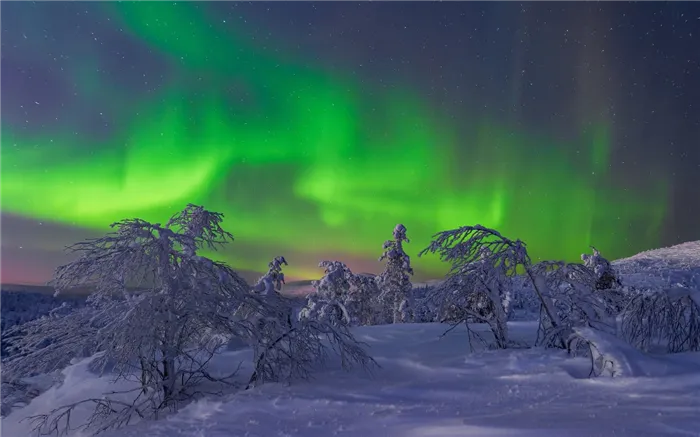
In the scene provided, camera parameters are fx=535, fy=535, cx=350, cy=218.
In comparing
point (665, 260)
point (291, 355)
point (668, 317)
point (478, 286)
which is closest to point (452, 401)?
point (291, 355)

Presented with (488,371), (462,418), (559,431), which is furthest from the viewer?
(488,371)

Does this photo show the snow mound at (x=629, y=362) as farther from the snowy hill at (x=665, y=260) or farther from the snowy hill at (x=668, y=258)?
the snowy hill at (x=668, y=258)

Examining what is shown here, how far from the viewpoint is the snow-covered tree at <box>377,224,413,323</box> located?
33.4 meters

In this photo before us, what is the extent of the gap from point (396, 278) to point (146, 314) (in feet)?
87.7

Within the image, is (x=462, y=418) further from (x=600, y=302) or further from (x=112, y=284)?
(x=112, y=284)

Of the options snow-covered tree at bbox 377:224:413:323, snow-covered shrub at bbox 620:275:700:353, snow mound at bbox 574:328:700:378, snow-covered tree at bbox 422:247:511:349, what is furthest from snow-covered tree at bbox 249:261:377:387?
snow-covered tree at bbox 377:224:413:323

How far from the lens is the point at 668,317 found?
9.50 m

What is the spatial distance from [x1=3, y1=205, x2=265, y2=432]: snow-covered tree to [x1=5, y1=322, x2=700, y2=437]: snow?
79 centimetres

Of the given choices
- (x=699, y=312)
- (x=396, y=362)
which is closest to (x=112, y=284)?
(x=396, y=362)

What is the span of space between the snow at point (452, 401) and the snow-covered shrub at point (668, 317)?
1500 millimetres

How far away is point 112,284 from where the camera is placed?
9289mm

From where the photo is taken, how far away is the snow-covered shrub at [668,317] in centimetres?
944

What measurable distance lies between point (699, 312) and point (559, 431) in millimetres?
6171

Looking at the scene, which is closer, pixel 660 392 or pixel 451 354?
pixel 660 392
